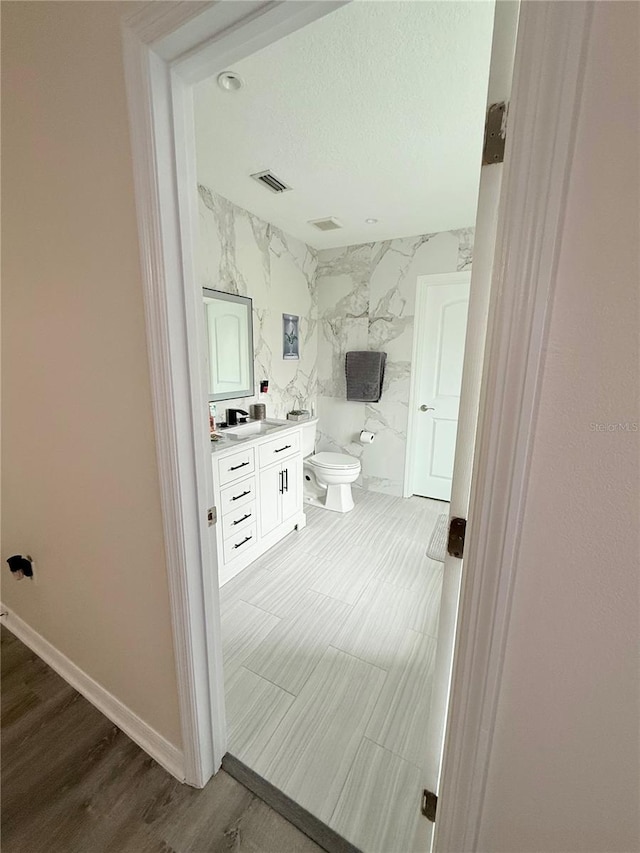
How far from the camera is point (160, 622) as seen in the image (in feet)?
3.67

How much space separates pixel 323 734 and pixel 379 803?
273 millimetres

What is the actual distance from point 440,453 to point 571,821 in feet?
9.48

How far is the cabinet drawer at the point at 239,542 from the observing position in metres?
2.16

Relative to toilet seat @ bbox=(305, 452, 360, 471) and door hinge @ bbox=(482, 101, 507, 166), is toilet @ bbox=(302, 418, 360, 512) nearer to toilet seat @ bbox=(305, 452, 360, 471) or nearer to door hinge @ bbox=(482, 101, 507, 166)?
toilet seat @ bbox=(305, 452, 360, 471)

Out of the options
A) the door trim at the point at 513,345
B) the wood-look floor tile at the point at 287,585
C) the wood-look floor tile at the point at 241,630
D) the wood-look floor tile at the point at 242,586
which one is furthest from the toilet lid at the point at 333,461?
the door trim at the point at 513,345

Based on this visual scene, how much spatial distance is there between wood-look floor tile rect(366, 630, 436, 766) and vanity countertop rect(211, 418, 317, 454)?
4.59 ft

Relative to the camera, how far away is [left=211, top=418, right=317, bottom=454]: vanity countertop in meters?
2.10

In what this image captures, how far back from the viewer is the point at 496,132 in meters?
0.59

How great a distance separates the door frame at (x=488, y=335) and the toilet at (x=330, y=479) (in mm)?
2010

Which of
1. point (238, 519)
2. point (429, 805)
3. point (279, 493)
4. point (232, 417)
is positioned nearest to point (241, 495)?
point (238, 519)

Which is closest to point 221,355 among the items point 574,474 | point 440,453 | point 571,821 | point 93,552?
point 93,552

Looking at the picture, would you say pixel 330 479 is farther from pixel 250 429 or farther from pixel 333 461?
pixel 250 429

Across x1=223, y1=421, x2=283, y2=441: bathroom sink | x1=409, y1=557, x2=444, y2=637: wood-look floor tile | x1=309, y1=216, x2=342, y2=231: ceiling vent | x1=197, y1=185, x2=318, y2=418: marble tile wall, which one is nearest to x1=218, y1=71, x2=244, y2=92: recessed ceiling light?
x1=197, y1=185, x2=318, y2=418: marble tile wall

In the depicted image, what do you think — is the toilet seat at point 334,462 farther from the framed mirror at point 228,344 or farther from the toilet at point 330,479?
the framed mirror at point 228,344
